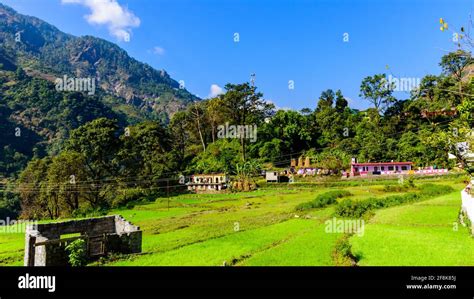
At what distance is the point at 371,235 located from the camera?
18875 mm

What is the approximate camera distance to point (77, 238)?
1717 cm

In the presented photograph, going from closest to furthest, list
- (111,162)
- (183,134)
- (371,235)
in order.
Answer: (371,235)
(111,162)
(183,134)

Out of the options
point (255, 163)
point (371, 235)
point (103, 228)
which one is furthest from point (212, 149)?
point (371, 235)

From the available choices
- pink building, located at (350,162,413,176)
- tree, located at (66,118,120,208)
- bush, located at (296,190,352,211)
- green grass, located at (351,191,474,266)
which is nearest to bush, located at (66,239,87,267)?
green grass, located at (351,191,474,266)

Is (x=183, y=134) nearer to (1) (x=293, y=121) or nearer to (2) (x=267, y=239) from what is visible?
(1) (x=293, y=121)

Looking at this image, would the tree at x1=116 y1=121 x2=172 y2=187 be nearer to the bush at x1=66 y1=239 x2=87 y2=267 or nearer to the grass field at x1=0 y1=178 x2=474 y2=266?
the grass field at x1=0 y1=178 x2=474 y2=266

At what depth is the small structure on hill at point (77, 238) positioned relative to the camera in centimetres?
1644

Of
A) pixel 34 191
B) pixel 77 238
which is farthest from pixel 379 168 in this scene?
pixel 34 191

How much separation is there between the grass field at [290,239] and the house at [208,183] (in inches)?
881

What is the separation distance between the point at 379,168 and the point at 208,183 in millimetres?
27025

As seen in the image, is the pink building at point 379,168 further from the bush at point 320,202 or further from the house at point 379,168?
the bush at point 320,202

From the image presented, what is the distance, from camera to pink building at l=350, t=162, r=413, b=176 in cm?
5231

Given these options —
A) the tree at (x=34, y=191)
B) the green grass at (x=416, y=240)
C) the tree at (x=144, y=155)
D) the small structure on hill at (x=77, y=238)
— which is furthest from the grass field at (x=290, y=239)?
the tree at (x=144, y=155)
